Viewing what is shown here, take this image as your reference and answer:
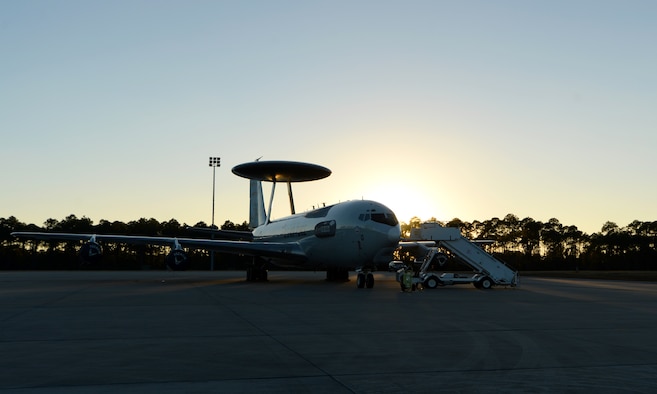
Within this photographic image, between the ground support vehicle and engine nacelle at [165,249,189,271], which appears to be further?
engine nacelle at [165,249,189,271]

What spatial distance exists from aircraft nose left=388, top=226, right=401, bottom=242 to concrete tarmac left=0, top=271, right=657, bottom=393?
1302 centimetres

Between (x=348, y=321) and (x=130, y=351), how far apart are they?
6.90 meters

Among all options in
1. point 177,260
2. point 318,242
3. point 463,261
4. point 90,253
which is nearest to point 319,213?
point 318,242

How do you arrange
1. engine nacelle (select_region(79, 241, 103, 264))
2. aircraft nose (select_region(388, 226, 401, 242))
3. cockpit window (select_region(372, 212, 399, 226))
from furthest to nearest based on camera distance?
engine nacelle (select_region(79, 241, 103, 264)) → cockpit window (select_region(372, 212, 399, 226)) → aircraft nose (select_region(388, 226, 401, 242))

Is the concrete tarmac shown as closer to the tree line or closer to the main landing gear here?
the main landing gear

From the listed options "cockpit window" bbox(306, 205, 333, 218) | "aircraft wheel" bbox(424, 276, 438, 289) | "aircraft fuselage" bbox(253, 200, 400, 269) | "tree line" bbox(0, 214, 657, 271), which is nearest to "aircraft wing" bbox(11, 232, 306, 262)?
"aircraft fuselage" bbox(253, 200, 400, 269)

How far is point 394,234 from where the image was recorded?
1356 inches

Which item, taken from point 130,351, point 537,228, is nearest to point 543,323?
point 130,351

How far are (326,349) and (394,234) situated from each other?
23.0 m

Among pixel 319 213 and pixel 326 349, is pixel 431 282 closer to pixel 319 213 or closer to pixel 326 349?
pixel 319 213

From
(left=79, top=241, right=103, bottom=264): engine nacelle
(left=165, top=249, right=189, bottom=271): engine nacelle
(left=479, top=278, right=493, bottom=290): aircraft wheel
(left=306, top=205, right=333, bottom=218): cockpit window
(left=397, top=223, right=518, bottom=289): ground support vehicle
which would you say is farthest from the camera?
(left=306, top=205, right=333, bottom=218): cockpit window

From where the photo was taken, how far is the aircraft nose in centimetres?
3434

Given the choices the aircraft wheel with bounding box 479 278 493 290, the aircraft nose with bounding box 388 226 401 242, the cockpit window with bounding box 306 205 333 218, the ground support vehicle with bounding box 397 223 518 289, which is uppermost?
the cockpit window with bounding box 306 205 333 218

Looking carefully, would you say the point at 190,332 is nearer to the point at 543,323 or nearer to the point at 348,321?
the point at 348,321
